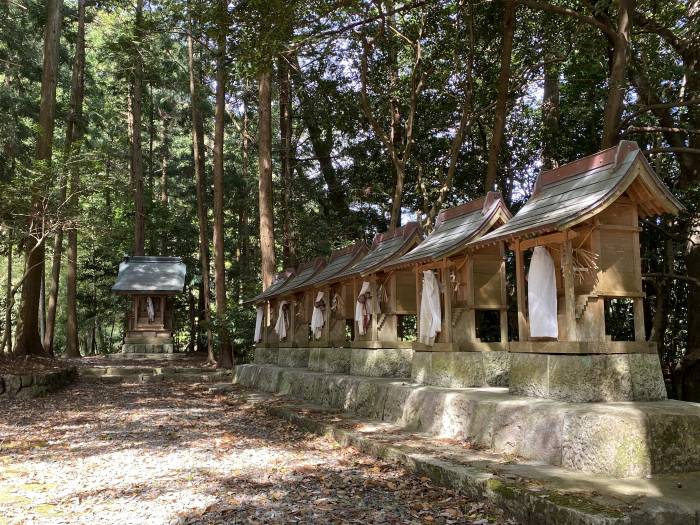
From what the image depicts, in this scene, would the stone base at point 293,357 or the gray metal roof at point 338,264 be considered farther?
the stone base at point 293,357

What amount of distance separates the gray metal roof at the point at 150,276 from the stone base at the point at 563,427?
20.1 m

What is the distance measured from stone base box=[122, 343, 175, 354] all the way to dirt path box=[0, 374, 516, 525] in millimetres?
16639

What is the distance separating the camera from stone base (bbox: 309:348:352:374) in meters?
12.1

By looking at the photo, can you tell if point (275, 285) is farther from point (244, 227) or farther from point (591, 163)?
point (591, 163)

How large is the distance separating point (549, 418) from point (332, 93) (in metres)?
14.7

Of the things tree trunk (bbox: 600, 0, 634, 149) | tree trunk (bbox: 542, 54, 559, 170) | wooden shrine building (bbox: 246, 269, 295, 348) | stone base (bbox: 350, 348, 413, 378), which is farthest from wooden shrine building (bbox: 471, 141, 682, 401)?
wooden shrine building (bbox: 246, 269, 295, 348)

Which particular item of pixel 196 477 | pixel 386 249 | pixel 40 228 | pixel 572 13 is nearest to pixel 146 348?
pixel 40 228

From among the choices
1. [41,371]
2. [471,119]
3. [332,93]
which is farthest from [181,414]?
[332,93]

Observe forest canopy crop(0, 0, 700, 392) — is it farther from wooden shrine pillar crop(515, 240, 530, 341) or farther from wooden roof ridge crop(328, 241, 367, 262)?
wooden shrine pillar crop(515, 240, 530, 341)

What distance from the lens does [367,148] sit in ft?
63.7

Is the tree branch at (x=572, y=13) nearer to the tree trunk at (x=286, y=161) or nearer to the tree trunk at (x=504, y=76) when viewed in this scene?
the tree trunk at (x=504, y=76)

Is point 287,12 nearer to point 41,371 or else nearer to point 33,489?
point 33,489

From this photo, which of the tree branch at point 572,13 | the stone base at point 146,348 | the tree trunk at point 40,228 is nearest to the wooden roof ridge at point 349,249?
the tree branch at point 572,13

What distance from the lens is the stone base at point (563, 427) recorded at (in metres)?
4.86
